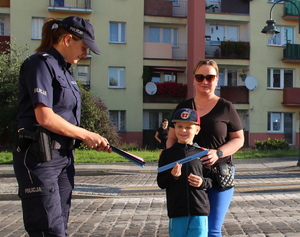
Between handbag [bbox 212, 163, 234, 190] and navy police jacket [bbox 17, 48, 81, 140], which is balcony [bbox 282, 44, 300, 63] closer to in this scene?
handbag [bbox 212, 163, 234, 190]

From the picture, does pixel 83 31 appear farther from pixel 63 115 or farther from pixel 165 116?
pixel 165 116

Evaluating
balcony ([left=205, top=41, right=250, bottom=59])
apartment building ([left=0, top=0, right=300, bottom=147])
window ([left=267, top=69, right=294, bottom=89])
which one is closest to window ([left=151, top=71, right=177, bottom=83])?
apartment building ([left=0, top=0, right=300, bottom=147])

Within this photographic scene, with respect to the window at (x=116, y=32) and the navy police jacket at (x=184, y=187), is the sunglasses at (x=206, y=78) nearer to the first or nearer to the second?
the navy police jacket at (x=184, y=187)

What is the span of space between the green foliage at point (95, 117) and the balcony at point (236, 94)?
361 inches

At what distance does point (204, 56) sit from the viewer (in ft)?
94.5

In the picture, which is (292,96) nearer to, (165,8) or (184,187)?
(165,8)

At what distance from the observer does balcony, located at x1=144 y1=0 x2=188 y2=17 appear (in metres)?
29.0

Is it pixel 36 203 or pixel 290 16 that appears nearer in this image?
pixel 36 203

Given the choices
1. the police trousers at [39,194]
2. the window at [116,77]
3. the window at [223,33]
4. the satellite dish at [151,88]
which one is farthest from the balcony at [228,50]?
the police trousers at [39,194]

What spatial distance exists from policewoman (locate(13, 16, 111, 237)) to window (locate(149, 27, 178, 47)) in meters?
27.1

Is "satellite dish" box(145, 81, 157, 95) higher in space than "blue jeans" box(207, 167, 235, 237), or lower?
higher

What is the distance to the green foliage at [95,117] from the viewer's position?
23.4m

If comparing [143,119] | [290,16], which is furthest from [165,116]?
[290,16]

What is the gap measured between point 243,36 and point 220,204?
28329 millimetres
